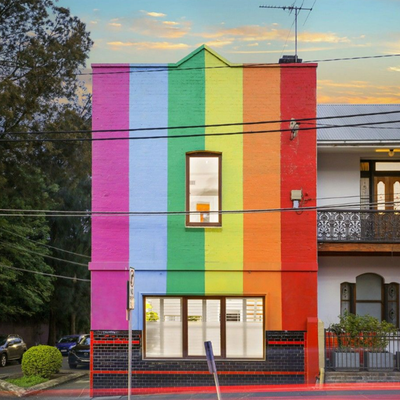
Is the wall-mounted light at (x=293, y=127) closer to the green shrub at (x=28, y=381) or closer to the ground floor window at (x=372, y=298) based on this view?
the ground floor window at (x=372, y=298)

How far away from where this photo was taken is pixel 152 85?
2167 centimetres

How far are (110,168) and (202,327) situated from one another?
5048 millimetres

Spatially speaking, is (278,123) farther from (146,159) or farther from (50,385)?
(50,385)

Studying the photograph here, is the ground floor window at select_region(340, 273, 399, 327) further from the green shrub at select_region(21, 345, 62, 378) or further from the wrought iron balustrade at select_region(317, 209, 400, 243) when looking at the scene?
the green shrub at select_region(21, 345, 62, 378)

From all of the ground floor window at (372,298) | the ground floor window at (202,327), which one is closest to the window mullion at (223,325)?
the ground floor window at (202,327)

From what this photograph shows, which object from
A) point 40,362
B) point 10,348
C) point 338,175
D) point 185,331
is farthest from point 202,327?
point 10,348

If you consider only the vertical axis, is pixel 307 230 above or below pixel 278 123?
below

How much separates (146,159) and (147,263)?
2873 millimetres

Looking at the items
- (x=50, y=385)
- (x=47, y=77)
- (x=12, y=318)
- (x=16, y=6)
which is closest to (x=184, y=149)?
(x=50, y=385)

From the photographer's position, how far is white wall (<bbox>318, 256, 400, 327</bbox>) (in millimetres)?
23844

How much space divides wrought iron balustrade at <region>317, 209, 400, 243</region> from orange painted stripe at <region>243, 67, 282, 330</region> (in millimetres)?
2271

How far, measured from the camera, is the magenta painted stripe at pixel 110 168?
21.3m

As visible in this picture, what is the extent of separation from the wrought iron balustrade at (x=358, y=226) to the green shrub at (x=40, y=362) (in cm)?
966

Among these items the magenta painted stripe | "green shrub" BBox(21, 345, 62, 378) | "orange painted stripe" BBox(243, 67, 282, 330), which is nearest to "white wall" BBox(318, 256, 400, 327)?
"orange painted stripe" BBox(243, 67, 282, 330)
